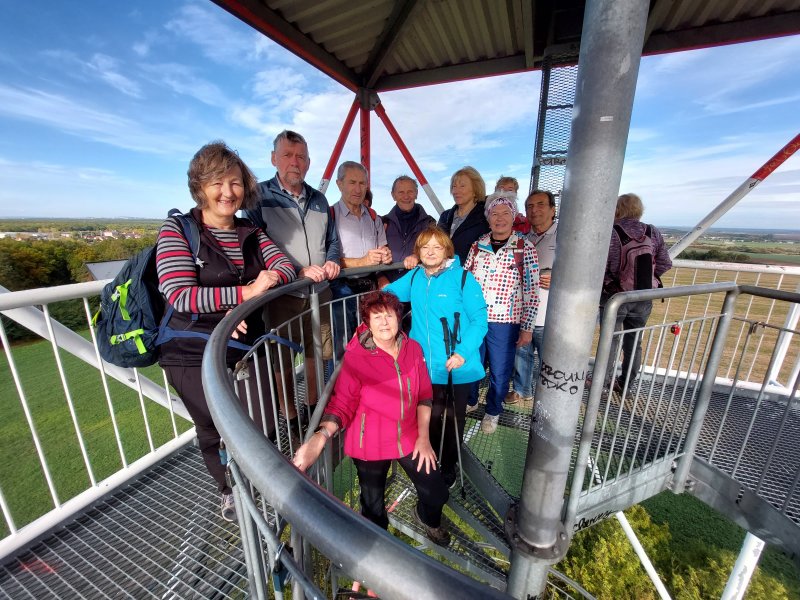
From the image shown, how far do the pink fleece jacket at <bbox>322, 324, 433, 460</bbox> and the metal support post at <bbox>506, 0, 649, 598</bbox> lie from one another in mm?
684

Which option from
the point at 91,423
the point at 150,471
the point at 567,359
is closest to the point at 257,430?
the point at 567,359

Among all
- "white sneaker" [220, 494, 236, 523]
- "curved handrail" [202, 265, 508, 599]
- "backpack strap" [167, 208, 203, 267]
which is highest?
"backpack strap" [167, 208, 203, 267]

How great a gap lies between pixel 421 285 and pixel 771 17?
5.45 m

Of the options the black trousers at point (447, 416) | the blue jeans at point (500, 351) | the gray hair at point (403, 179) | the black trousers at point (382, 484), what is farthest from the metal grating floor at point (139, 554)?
the gray hair at point (403, 179)

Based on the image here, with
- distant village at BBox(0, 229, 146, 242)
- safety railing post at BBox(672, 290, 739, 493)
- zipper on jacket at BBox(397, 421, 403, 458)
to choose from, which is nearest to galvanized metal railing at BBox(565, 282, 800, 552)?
safety railing post at BBox(672, 290, 739, 493)

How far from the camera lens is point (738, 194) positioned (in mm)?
4066

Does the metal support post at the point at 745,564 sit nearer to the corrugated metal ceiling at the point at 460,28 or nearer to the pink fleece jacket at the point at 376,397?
the pink fleece jacket at the point at 376,397

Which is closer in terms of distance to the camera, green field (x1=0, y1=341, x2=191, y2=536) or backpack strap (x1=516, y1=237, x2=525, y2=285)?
backpack strap (x1=516, y1=237, x2=525, y2=285)

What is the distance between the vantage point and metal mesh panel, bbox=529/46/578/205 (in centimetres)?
443

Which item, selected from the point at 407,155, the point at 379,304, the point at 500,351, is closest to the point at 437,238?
the point at 379,304

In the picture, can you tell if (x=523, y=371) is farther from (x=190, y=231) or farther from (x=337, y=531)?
(x=337, y=531)

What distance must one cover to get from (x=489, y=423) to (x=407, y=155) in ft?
15.9

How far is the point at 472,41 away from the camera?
496cm

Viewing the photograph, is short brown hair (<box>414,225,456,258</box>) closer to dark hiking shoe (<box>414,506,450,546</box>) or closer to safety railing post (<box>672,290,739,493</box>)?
safety railing post (<box>672,290,739,493</box>)
